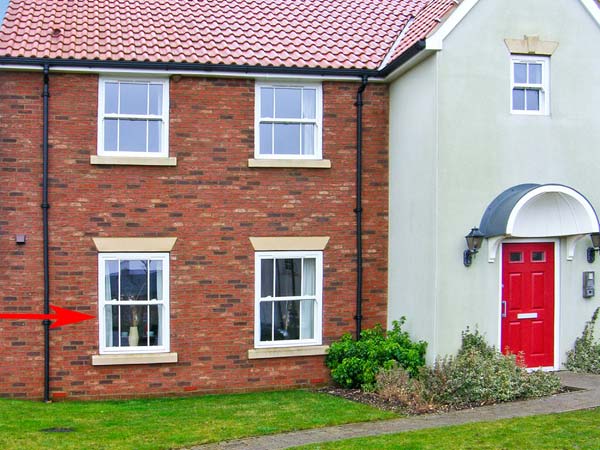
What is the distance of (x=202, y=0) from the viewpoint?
1498 cm

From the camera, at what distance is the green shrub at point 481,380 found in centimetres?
1115

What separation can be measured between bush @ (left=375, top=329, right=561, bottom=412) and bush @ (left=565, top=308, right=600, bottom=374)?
Answer: 1.04m

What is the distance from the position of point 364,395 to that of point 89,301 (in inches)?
190

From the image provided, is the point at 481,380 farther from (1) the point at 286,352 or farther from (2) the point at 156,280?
(2) the point at 156,280

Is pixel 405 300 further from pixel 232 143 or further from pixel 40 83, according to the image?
pixel 40 83

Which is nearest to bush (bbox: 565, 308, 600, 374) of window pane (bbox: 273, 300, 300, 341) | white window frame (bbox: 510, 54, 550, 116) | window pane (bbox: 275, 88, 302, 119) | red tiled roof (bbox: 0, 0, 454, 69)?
white window frame (bbox: 510, 54, 550, 116)

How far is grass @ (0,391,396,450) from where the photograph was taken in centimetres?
931

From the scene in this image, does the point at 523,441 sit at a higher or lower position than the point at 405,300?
lower

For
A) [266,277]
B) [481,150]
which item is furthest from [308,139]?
[481,150]

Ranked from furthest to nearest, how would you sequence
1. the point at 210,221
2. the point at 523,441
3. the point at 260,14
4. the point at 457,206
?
1. the point at 260,14
2. the point at 210,221
3. the point at 457,206
4. the point at 523,441

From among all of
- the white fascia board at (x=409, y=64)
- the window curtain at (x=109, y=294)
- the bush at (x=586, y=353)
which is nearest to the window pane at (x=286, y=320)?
the window curtain at (x=109, y=294)

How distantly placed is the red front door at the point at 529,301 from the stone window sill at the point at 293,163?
3.43 metres

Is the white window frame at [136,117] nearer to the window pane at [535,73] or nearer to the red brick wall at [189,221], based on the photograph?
the red brick wall at [189,221]

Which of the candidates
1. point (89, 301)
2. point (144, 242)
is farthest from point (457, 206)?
point (89, 301)
